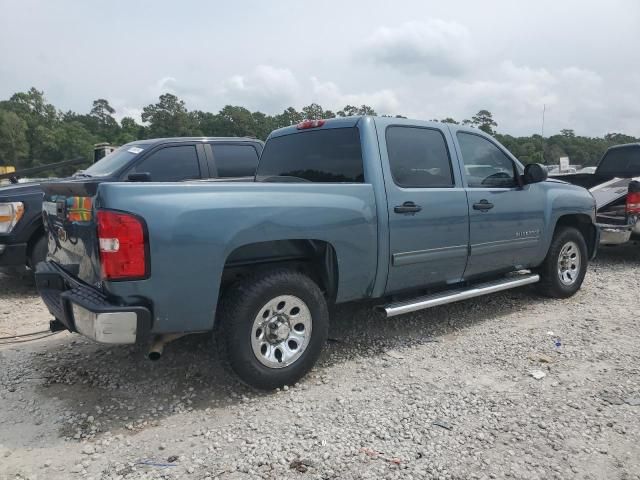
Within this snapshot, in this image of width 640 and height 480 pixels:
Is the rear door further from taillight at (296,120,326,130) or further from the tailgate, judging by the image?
the tailgate

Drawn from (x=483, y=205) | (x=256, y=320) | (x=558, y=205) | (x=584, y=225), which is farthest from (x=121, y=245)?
(x=584, y=225)

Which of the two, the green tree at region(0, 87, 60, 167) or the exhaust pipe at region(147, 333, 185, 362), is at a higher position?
the green tree at region(0, 87, 60, 167)

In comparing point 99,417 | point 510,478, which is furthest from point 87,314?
point 510,478

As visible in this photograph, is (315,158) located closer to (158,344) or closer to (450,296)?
(450,296)

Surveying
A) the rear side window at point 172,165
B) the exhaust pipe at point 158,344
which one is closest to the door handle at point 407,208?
the exhaust pipe at point 158,344

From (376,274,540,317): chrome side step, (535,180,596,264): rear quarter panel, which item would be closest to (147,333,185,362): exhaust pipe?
(376,274,540,317): chrome side step

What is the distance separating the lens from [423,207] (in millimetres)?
4020

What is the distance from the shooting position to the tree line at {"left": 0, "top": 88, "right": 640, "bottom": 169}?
37062mm

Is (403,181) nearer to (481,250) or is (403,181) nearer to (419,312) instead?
(481,250)

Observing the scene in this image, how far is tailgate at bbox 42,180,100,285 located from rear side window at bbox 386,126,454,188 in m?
2.22

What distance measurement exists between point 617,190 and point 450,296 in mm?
5109

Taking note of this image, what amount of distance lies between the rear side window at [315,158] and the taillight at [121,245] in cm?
174

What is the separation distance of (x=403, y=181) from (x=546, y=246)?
2221 millimetres

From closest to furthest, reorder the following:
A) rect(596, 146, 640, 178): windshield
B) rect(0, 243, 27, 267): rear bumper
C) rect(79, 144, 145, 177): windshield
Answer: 1. rect(0, 243, 27, 267): rear bumper
2. rect(79, 144, 145, 177): windshield
3. rect(596, 146, 640, 178): windshield
